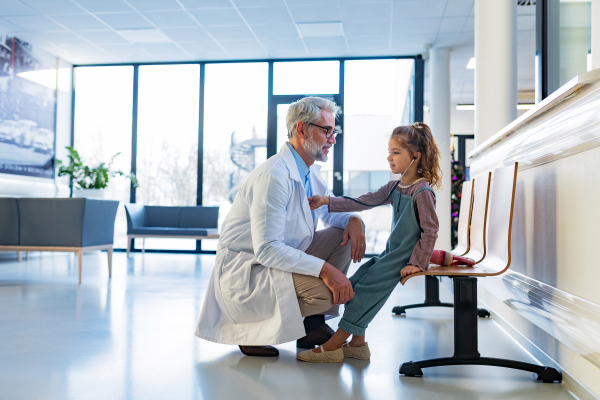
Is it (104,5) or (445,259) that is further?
(104,5)

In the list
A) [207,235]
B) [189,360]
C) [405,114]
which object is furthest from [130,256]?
[189,360]

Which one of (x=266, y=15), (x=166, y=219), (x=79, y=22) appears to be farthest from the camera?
(x=166, y=219)

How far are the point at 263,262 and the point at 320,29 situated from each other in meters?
4.78

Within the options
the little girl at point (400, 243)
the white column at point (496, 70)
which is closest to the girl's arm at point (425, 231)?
the little girl at point (400, 243)

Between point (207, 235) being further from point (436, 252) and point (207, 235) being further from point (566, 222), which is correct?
point (566, 222)

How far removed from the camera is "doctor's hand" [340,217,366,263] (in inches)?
83.1

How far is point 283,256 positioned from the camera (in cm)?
185

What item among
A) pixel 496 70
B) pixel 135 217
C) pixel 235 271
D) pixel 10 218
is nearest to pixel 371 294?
pixel 235 271

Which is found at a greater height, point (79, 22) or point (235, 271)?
point (79, 22)

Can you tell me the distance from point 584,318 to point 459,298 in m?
0.43

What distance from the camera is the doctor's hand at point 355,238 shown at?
2.11 metres

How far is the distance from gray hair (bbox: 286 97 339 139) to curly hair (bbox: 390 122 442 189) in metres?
0.37

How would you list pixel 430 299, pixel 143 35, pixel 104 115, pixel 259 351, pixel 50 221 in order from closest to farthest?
pixel 259 351, pixel 430 299, pixel 50 221, pixel 143 35, pixel 104 115

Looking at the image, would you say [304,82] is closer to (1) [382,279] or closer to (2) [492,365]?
(1) [382,279]
